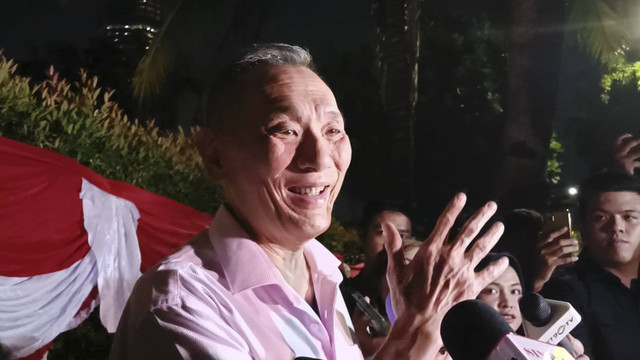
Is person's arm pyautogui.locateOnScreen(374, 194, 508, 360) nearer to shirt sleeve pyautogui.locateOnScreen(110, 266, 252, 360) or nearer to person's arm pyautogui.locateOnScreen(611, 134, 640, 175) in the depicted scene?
shirt sleeve pyautogui.locateOnScreen(110, 266, 252, 360)

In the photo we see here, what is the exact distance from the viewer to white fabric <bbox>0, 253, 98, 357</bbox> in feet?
9.39

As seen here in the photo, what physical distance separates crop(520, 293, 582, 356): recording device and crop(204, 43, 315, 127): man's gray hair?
71 centimetres

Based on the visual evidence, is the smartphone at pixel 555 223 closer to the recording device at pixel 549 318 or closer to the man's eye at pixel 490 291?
the man's eye at pixel 490 291

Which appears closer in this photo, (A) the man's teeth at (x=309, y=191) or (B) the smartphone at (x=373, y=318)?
(A) the man's teeth at (x=309, y=191)

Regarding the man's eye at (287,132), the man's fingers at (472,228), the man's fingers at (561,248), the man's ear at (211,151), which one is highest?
the man's eye at (287,132)

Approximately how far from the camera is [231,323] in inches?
36.4

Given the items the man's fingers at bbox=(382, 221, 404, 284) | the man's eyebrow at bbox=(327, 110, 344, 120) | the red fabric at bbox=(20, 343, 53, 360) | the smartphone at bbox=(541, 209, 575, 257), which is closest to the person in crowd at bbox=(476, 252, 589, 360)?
the smartphone at bbox=(541, 209, 575, 257)

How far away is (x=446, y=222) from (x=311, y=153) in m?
0.25

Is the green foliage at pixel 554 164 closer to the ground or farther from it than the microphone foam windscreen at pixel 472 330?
closer to the ground

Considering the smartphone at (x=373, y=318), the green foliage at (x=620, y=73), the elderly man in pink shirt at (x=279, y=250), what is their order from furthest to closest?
the green foliage at (x=620, y=73)
the smartphone at (x=373, y=318)
the elderly man in pink shirt at (x=279, y=250)

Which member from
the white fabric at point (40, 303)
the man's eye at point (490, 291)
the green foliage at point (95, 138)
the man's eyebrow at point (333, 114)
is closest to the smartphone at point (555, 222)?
the man's eye at point (490, 291)

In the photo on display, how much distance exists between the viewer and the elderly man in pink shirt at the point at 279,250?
92 centimetres

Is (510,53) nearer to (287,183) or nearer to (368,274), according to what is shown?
(368,274)

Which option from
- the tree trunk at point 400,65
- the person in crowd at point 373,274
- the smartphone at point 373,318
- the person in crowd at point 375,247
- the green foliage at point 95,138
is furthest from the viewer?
the tree trunk at point 400,65
